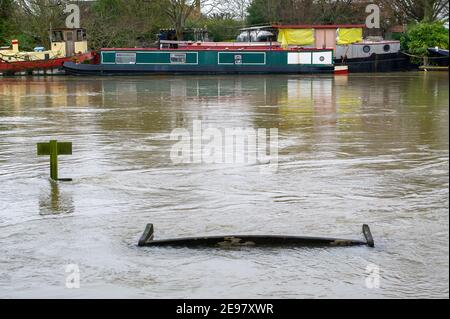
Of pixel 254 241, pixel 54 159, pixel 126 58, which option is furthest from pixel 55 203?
pixel 126 58

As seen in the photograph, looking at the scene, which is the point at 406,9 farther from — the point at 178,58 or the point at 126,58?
the point at 126,58

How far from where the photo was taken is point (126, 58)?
4016cm

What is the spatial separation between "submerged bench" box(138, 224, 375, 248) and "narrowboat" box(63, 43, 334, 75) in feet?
106

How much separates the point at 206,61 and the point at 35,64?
8.01 metres

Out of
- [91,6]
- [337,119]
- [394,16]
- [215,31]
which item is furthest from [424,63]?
[337,119]

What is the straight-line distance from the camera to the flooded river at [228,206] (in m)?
7.09

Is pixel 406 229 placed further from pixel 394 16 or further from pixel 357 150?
pixel 394 16

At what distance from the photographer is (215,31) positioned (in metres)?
50.4

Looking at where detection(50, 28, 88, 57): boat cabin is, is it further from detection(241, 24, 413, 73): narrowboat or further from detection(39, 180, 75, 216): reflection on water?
detection(39, 180, 75, 216): reflection on water

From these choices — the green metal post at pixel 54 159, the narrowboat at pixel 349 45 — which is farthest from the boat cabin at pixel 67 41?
the green metal post at pixel 54 159

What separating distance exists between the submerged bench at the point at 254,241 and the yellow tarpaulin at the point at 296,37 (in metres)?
34.5

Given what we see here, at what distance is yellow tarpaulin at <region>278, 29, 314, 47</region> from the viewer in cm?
4191

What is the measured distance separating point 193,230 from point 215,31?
42485 millimetres

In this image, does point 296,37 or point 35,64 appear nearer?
point 35,64
